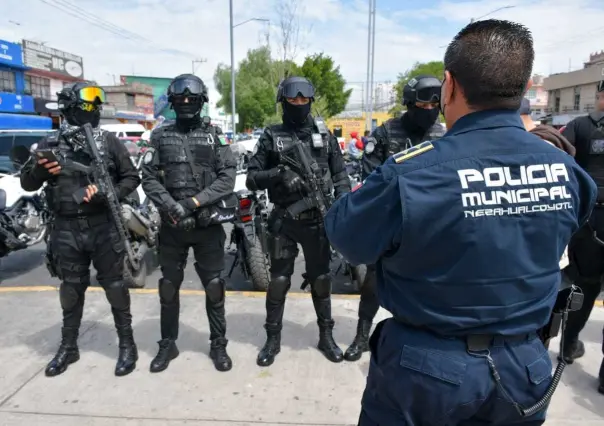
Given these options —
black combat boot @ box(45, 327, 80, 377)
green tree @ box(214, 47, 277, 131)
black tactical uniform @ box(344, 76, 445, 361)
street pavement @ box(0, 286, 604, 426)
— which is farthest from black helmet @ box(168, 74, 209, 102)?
green tree @ box(214, 47, 277, 131)

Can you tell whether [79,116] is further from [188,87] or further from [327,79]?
[327,79]

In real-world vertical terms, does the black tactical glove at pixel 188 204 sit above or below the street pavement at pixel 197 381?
above

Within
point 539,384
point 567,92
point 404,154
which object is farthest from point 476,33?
point 567,92

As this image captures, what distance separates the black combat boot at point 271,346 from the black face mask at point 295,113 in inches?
59.1

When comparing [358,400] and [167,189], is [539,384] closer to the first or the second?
[358,400]

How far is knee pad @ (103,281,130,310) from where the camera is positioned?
11.1 ft

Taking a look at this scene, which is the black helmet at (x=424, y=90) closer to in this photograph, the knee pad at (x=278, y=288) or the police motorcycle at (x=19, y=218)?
the knee pad at (x=278, y=288)

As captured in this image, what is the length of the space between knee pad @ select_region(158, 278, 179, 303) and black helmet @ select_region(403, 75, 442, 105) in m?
2.12

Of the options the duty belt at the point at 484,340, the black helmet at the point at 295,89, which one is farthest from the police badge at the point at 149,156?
the duty belt at the point at 484,340

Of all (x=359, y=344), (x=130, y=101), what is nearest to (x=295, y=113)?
(x=359, y=344)

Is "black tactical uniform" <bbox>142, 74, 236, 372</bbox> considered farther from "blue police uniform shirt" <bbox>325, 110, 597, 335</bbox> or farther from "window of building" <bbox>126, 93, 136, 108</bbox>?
"window of building" <bbox>126, 93, 136, 108</bbox>

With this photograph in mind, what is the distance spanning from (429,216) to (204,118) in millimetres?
2499

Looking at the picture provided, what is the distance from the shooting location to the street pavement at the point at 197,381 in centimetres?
288

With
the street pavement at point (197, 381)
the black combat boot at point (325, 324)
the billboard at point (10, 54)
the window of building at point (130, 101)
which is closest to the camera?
the street pavement at point (197, 381)
